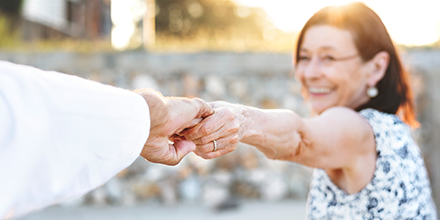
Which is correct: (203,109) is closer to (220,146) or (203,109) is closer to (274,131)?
(220,146)

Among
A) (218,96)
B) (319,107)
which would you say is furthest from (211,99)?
(319,107)

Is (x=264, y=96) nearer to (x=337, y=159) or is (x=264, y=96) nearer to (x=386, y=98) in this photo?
(x=386, y=98)

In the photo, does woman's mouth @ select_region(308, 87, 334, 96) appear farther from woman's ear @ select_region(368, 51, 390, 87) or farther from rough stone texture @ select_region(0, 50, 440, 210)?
rough stone texture @ select_region(0, 50, 440, 210)

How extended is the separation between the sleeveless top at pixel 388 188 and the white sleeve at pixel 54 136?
1.16 m

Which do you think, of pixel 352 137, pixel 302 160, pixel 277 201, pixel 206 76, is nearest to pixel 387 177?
pixel 352 137

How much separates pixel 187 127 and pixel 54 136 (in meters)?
0.53

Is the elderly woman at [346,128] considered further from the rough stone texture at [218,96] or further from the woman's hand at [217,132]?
the rough stone texture at [218,96]

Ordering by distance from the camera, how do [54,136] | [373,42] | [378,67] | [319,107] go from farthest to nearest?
[319,107] → [378,67] → [373,42] → [54,136]

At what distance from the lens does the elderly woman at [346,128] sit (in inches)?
58.3

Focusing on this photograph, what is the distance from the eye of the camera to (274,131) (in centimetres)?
151

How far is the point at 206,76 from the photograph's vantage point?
177 inches

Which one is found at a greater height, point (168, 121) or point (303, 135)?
point (168, 121)

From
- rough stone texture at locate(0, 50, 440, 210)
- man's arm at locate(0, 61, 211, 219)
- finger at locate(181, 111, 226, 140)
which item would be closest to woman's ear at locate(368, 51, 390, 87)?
finger at locate(181, 111, 226, 140)

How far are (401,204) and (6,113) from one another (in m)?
1.58
